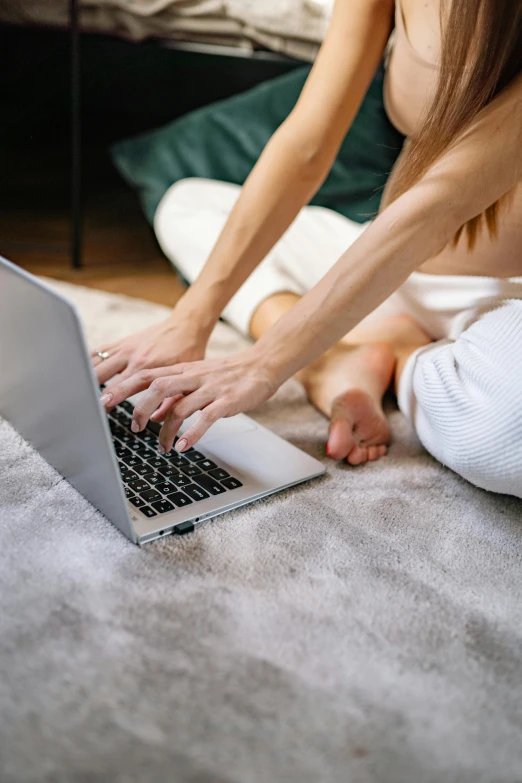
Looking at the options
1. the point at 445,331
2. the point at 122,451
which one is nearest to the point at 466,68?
the point at 445,331

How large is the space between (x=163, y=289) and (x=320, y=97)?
2.21ft

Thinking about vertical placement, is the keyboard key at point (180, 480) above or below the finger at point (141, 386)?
below

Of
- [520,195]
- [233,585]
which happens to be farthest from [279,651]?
[520,195]

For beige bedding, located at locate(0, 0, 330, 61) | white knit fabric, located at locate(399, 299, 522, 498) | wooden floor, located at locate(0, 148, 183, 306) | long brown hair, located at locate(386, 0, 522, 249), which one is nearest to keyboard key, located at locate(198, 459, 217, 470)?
white knit fabric, located at locate(399, 299, 522, 498)

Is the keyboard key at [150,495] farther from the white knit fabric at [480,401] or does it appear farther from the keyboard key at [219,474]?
the white knit fabric at [480,401]

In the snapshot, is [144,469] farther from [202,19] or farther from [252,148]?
[202,19]

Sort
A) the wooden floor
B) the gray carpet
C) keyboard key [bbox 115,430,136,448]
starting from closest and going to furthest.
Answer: the gray carpet
keyboard key [bbox 115,430,136,448]
the wooden floor

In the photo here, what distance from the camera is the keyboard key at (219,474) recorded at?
0.75 meters

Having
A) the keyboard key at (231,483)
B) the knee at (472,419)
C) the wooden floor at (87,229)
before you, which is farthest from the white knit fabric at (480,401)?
the wooden floor at (87,229)

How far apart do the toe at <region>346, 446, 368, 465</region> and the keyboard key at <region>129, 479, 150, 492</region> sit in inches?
10.7

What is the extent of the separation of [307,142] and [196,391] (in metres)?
0.45

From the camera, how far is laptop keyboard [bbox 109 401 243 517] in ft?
2.28

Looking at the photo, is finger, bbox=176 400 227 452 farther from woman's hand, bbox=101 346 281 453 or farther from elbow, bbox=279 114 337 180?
elbow, bbox=279 114 337 180

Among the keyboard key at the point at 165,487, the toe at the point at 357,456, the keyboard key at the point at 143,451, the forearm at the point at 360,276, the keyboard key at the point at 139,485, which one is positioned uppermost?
the forearm at the point at 360,276
